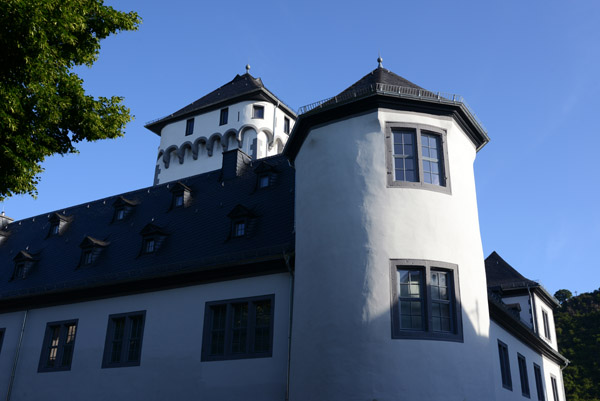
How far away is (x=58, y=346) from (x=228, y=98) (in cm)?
2196

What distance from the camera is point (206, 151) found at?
3881 centimetres

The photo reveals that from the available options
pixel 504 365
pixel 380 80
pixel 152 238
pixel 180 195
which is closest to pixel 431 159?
pixel 380 80

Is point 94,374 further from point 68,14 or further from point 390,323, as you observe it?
point 68,14

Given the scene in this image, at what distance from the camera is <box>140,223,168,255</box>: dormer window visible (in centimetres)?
2222

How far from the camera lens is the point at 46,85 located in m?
12.7

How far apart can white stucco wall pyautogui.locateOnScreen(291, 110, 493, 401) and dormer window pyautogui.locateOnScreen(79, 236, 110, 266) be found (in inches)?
404

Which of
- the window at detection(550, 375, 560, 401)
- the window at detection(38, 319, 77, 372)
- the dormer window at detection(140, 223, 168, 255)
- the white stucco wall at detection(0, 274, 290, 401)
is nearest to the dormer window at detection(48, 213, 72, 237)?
the white stucco wall at detection(0, 274, 290, 401)

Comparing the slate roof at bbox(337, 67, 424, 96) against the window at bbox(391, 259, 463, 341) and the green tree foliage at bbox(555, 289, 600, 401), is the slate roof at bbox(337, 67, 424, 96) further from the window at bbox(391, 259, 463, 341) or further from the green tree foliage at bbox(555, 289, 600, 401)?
the green tree foliage at bbox(555, 289, 600, 401)

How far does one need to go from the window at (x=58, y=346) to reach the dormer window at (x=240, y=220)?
6.82 meters

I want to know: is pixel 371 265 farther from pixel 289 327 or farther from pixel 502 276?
pixel 502 276

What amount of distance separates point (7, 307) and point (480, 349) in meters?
Answer: 18.1

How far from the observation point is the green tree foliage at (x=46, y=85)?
11984mm

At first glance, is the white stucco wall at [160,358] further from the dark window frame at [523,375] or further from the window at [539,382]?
the window at [539,382]

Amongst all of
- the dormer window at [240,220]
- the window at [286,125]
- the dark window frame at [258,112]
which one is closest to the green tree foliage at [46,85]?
the dormer window at [240,220]
